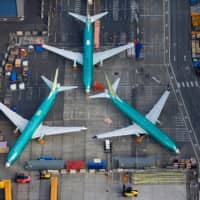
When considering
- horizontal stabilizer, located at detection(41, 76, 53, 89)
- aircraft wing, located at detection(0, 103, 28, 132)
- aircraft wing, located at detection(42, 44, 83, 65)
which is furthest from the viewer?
aircraft wing, located at detection(42, 44, 83, 65)

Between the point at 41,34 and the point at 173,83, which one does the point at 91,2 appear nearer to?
the point at 41,34

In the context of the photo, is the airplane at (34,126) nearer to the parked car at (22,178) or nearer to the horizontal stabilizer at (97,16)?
the parked car at (22,178)

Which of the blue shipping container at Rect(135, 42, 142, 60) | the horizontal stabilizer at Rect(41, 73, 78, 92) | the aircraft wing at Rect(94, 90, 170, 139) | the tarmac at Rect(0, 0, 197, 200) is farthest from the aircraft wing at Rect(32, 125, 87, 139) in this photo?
the blue shipping container at Rect(135, 42, 142, 60)

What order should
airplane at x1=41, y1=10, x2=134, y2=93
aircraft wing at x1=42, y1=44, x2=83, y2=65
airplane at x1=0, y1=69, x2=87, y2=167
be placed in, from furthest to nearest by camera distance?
aircraft wing at x1=42, y1=44, x2=83, y2=65 < airplane at x1=41, y1=10, x2=134, y2=93 < airplane at x1=0, y1=69, x2=87, y2=167

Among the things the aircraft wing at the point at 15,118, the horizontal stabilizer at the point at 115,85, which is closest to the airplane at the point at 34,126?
the aircraft wing at the point at 15,118

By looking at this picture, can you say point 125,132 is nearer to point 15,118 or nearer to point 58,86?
point 58,86

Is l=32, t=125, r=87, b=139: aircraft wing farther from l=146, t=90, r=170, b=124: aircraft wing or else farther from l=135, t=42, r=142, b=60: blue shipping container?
l=135, t=42, r=142, b=60: blue shipping container

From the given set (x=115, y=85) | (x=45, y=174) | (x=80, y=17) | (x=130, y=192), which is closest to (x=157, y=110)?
(x=115, y=85)
